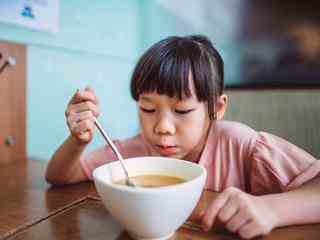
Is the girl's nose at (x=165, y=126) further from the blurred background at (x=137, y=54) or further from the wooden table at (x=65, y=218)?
the blurred background at (x=137, y=54)

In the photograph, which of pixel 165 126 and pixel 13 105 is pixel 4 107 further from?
pixel 165 126

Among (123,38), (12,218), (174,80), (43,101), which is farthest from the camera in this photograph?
(123,38)

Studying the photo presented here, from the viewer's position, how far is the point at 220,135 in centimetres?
75

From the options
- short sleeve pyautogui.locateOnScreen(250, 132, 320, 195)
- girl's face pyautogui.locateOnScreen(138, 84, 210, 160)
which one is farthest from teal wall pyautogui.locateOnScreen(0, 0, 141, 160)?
short sleeve pyautogui.locateOnScreen(250, 132, 320, 195)

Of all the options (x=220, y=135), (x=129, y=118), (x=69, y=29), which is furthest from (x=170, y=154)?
(x=129, y=118)

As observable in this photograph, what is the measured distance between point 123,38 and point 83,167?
3.52ft

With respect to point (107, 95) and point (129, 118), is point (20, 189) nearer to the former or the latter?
point (107, 95)

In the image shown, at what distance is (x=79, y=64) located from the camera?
1310mm

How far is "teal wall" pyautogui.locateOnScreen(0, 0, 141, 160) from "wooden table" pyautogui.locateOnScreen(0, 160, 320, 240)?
0.52 metres

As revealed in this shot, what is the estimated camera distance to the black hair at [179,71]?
620mm

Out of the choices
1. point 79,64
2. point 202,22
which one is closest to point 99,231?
point 79,64

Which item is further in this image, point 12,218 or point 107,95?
point 107,95

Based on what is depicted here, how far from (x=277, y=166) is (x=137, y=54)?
131cm

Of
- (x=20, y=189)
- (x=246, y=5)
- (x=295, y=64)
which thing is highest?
(x=246, y=5)
